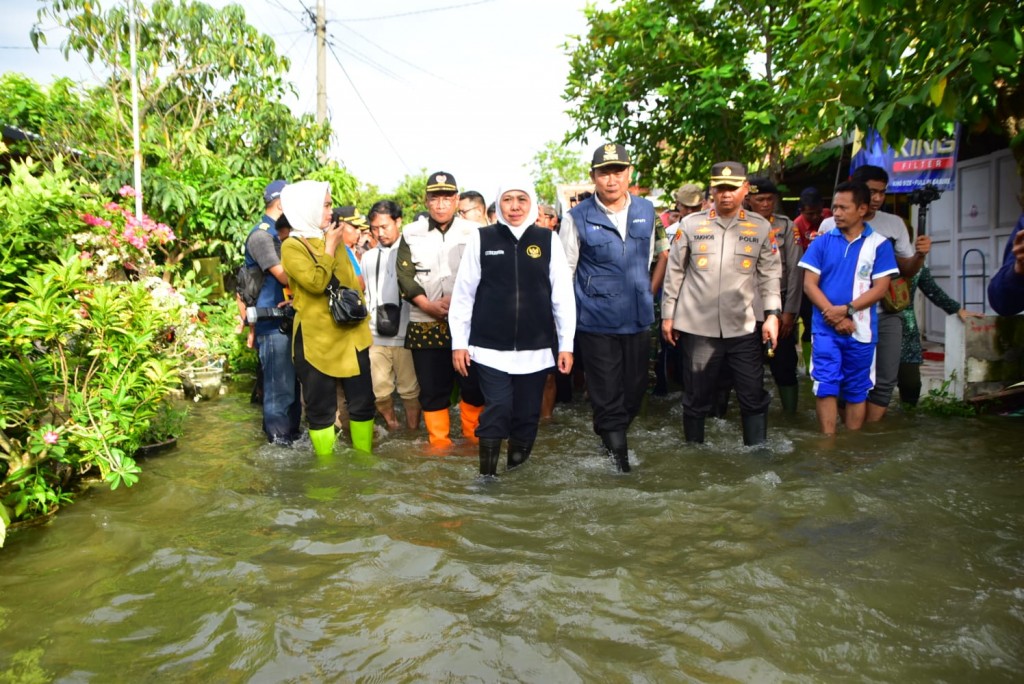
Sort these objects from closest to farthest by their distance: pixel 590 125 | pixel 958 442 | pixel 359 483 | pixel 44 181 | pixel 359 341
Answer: pixel 44 181 → pixel 359 483 → pixel 359 341 → pixel 958 442 → pixel 590 125

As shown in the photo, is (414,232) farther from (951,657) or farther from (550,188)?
(550,188)

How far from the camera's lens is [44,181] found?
4531mm

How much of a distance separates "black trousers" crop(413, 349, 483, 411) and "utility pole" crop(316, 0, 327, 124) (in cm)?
1489

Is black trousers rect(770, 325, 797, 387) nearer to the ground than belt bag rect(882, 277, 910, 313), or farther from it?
nearer to the ground

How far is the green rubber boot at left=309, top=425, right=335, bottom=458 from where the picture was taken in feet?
17.8

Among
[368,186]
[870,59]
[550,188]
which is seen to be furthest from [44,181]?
[550,188]

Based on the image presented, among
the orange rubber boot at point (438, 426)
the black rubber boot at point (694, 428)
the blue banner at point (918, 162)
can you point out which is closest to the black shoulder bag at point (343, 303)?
the orange rubber boot at point (438, 426)

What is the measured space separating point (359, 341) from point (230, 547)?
5.97ft

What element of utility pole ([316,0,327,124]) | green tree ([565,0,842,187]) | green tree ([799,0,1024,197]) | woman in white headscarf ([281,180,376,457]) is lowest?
woman in white headscarf ([281,180,376,457])

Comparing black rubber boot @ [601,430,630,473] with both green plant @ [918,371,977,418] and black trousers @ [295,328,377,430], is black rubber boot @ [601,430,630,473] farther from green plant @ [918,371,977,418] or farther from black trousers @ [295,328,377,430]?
green plant @ [918,371,977,418]

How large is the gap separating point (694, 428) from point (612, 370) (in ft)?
2.95

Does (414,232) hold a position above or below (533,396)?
above

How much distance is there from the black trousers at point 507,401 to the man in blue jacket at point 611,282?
1.49ft

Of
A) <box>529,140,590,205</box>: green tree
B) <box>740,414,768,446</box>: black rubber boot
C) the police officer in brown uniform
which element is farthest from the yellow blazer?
<box>529,140,590,205</box>: green tree
